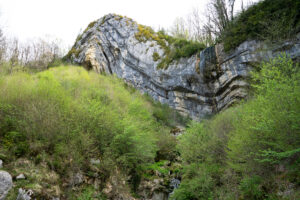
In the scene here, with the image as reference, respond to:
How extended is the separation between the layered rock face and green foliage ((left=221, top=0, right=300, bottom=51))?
0.91 metres

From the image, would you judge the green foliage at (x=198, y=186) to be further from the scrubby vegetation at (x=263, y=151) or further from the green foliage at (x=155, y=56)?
the green foliage at (x=155, y=56)

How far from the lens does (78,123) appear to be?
12.3 meters

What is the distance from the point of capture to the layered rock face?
20.8 meters

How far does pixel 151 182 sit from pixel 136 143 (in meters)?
4.74

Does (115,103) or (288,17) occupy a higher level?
(288,17)

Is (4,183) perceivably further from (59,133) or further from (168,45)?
(168,45)

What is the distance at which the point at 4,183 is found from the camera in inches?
289

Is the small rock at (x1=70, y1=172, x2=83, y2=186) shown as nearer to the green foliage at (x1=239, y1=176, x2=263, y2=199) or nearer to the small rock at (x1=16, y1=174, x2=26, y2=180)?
the small rock at (x1=16, y1=174, x2=26, y2=180)

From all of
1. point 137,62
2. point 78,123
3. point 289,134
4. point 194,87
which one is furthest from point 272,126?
point 137,62

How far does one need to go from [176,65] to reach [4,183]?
2646cm

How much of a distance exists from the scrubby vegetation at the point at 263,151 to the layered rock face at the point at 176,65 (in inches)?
424

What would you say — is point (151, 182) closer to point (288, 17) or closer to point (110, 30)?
point (288, 17)

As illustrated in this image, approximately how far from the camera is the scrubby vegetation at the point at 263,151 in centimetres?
693

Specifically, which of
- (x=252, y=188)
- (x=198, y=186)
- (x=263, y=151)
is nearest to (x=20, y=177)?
(x=198, y=186)
